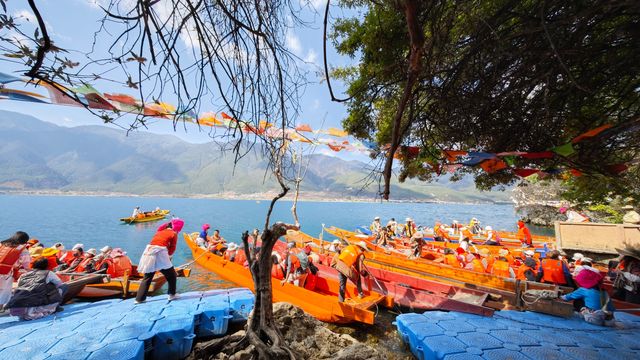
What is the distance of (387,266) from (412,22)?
8976mm

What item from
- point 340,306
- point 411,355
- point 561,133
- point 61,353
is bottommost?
point 411,355

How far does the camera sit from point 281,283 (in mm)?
7043

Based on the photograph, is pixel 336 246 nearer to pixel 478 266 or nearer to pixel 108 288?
pixel 478 266

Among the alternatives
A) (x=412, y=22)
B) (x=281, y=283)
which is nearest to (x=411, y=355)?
(x=281, y=283)

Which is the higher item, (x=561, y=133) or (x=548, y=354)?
(x=561, y=133)

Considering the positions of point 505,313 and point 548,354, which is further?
point 505,313

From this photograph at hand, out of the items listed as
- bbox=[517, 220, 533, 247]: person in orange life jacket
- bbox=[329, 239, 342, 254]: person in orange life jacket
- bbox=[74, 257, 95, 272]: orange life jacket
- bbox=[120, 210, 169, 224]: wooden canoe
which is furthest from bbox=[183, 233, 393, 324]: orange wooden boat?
bbox=[120, 210, 169, 224]: wooden canoe

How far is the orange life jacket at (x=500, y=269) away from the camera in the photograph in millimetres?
8320

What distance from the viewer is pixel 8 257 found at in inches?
228

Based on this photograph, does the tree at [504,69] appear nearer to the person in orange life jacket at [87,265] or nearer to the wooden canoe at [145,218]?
the person in orange life jacket at [87,265]

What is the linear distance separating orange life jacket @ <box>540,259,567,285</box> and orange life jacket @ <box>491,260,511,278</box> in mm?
1047

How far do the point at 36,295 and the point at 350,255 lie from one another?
5966 millimetres

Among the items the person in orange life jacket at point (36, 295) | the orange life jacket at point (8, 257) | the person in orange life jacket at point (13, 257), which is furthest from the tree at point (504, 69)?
the orange life jacket at point (8, 257)

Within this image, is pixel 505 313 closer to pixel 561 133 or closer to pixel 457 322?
pixel 457 322
